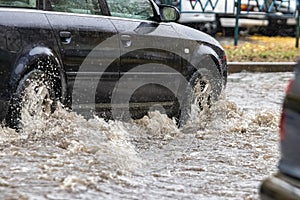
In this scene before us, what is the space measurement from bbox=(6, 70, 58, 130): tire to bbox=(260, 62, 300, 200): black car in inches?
119

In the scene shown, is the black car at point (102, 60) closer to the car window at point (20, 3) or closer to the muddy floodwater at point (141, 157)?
the car window at point (20, 3)

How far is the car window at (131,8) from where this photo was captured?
7398 mm

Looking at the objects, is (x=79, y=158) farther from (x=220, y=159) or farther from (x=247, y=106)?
(x=247, y=106)

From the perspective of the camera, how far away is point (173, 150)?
6660 mm

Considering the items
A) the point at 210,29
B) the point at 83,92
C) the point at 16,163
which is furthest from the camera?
the point at 210,29

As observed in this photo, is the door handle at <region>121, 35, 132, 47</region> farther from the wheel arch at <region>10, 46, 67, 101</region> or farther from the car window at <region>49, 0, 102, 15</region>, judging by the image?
the wheel arch at <region>10, 46, 67, 101</region>

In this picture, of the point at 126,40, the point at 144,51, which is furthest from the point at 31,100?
the point at 144,51

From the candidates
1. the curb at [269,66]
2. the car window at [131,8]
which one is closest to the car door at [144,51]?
the car window at [131,8]

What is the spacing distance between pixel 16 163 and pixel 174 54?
252 cm

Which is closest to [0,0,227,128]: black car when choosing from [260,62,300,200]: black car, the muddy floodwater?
the muddy floodwater

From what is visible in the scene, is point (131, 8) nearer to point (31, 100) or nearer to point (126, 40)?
point (126, 40)

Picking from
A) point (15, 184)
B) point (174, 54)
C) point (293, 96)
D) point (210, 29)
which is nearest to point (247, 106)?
point (174, 54)

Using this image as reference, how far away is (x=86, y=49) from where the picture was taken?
684 cm

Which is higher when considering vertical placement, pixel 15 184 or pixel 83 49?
pixel 83 49
